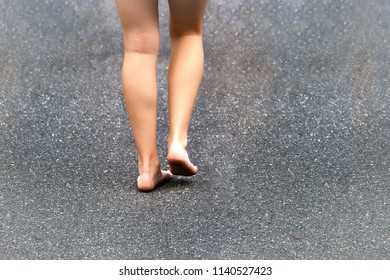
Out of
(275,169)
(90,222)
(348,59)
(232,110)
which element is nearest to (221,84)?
(232,110)

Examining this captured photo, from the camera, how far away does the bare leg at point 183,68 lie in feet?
9.71

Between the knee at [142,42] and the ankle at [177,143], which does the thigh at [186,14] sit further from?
the ankle at [177,143]

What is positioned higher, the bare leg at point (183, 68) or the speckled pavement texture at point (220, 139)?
the bare leg at point (183, 68)

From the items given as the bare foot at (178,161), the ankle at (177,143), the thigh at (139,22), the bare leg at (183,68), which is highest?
the thigh at (139,22)

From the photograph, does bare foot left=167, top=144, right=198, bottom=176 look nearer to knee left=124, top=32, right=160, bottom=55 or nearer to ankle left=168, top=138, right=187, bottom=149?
ankle left=168, top=138, right=187, bottom=149

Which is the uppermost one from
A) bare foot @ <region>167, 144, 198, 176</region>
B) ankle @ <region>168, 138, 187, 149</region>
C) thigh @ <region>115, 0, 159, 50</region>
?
thigh @ <region>115, 0, 159, 50</region>

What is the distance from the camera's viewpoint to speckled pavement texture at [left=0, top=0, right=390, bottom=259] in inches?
107

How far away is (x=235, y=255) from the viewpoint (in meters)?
2.58

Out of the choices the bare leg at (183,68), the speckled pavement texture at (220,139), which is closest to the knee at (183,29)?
the bare leg at (183,68)

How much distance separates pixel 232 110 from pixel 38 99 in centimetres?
78

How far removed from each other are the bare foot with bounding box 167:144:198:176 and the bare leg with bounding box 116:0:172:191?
0.09 m

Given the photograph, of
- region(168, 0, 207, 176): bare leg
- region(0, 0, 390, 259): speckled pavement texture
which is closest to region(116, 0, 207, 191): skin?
region(168, 0, 207, 176): bare leg

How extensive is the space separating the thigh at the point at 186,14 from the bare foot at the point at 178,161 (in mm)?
386

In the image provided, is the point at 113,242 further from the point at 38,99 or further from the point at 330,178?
the point at 38,99
